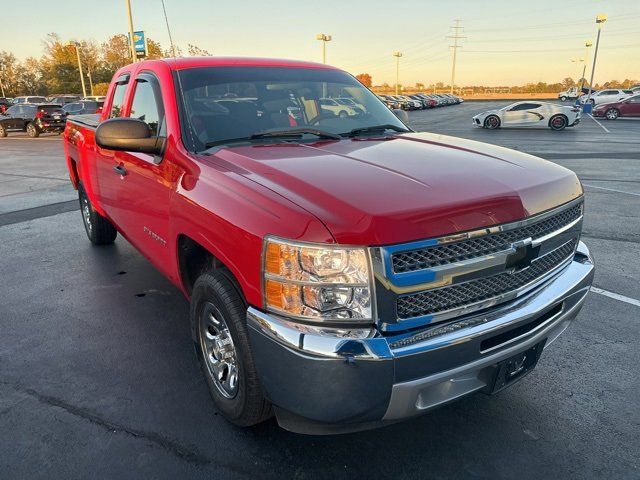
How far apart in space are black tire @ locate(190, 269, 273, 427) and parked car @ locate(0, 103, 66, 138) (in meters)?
26.1

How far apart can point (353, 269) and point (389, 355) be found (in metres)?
0.36

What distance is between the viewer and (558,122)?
2306cm

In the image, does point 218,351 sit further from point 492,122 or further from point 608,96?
point 608,96

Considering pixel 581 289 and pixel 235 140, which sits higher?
pixel 235 140

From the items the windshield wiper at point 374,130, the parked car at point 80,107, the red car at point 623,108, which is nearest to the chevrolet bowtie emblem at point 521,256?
the windshield wiper at point 374,130

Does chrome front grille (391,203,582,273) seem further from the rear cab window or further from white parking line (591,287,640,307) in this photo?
the rear cab window

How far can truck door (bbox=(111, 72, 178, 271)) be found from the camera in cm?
305

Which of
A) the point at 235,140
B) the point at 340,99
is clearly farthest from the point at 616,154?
the point at 235,140

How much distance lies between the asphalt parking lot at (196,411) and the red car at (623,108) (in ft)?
98.0

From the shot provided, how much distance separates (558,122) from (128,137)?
24.2 metres

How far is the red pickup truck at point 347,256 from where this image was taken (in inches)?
75.0

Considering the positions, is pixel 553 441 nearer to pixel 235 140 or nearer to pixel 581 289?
pixel 581 289

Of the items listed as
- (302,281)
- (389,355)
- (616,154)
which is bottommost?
(616,154)

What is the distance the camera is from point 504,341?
7.23ft
